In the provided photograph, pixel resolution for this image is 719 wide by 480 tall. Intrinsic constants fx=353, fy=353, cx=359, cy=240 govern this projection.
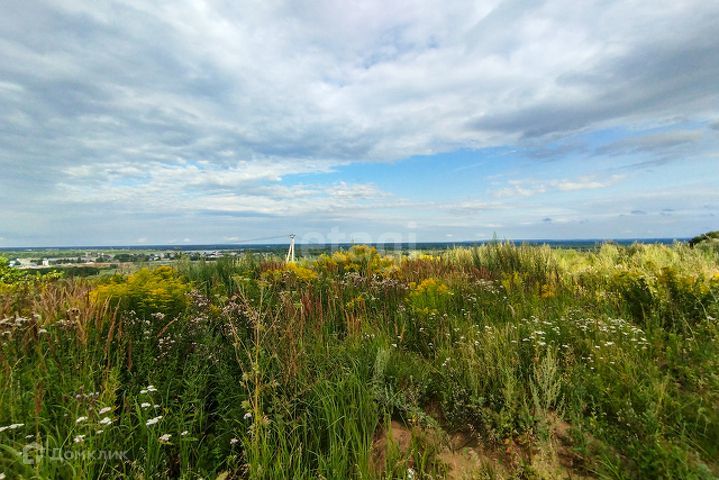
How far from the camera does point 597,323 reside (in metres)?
4.30

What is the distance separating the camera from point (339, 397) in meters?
2.81

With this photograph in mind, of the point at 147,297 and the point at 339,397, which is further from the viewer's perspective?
the point at 147,297

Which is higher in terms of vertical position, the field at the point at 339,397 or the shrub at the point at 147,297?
the shrub at the point at 147,297

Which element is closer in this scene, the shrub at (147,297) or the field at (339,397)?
the field at (339,397)

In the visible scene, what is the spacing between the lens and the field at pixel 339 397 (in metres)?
2.24

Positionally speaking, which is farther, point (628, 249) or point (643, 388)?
point (628, 249)

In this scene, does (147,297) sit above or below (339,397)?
above

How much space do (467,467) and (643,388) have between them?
164 cm

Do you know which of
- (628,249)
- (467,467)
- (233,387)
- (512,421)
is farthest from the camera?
(628,249)

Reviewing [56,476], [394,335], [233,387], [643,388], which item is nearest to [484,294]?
[394,335]

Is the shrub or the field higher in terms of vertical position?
the shrub

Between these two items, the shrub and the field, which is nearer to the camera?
the field

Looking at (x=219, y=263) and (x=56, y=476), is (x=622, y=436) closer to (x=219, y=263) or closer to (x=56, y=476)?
(x=56, y=476)

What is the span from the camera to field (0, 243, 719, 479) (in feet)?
7.35
